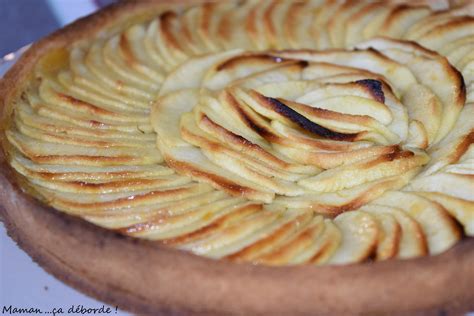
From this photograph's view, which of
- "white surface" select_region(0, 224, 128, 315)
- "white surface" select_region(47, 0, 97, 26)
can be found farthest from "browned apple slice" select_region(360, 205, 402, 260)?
"white surface" select_region(47, 0, 97, 26)

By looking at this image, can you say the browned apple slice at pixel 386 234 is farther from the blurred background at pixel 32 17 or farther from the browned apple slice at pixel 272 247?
the blurred background at pixel 32 17

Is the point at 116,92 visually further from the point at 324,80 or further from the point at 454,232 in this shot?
the point at 454,232

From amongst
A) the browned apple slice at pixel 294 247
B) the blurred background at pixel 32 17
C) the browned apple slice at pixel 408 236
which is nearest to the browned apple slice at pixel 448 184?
the browned apple slice at pixel 408 236

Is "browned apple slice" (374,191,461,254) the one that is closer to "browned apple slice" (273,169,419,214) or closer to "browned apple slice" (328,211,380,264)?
"browned apple slice" (273,169,419,214)

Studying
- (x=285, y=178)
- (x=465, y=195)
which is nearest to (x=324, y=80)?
(x=285, y=178)

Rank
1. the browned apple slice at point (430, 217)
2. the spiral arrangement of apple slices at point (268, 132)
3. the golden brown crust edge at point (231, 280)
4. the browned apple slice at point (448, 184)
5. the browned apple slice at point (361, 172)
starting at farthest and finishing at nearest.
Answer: the browned apple slice at point (361, 172), the browned apple slice at point (448, 184), the spiral arrangement of apple slices at point (268, 132), the browned apple slice at point (430, 217), the golden brown crust edge at point (231, 280)

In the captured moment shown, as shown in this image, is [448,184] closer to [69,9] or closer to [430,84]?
[430,84]

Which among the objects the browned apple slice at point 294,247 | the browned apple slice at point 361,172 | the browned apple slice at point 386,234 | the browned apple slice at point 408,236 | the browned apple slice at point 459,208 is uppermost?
the browned apple slice at point 294,247
